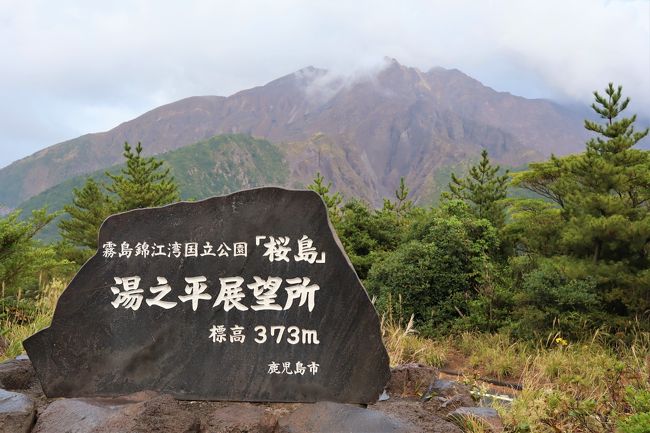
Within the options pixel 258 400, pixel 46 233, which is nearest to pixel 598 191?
pixel 258 400

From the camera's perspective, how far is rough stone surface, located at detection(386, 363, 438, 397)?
414 centimetres

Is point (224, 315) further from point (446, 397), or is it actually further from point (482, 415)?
point (482, 415)

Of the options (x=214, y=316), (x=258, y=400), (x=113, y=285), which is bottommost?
(x=258, y=400)

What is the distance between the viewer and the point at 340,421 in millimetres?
3289

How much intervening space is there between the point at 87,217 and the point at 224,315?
1716cm

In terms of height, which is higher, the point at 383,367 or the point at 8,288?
the point at 8,288

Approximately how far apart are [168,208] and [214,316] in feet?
2.81

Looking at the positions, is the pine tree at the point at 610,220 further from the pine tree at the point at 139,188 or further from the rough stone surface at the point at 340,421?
the pine tree at the point at 139,188

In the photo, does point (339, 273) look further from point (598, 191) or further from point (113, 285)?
point (598, 191)

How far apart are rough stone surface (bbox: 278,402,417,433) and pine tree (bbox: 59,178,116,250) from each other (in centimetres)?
1702

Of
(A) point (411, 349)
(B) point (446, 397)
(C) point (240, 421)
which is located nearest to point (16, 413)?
(C) point (240, 421)

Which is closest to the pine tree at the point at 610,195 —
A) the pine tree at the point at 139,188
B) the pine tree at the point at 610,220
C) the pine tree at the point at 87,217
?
the pine tree at the point at 610,220

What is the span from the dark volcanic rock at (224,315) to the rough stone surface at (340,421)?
21 cm

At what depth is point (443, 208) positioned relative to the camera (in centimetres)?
945
